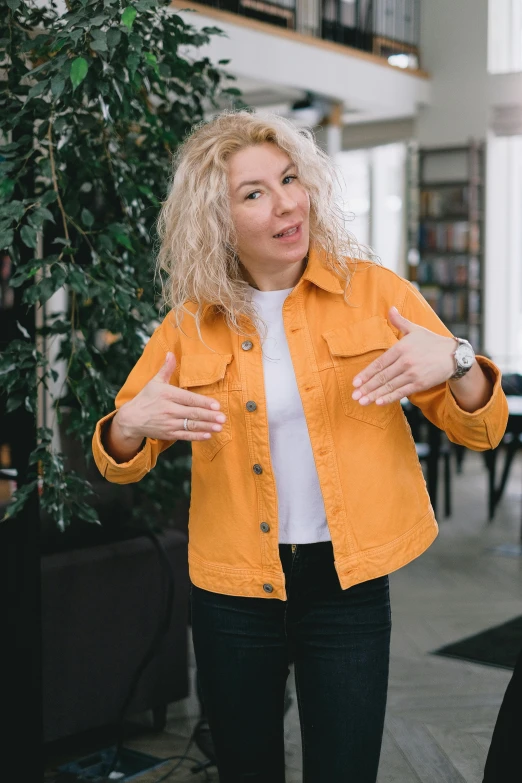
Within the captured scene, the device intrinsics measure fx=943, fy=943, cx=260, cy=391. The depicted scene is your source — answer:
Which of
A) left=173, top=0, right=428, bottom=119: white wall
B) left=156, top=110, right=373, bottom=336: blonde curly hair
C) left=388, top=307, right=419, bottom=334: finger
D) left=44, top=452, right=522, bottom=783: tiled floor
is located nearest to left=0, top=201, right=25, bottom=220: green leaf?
left=156, top=110, right=373, bottom=336: blonde curly hair

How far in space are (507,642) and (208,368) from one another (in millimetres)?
2908

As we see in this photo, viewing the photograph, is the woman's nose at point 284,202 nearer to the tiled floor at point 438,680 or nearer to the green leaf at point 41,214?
the green leaf at point 41,214

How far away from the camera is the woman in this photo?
1612 mm

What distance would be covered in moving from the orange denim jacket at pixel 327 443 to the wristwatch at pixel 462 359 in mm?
59

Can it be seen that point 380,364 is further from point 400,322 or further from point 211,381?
point 211,381

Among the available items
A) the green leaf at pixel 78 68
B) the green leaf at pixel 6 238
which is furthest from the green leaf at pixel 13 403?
the green leaf at pixel 78 68

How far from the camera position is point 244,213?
1.68 meters

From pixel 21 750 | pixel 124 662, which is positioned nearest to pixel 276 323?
pixel 21 750

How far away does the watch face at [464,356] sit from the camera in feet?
4.97

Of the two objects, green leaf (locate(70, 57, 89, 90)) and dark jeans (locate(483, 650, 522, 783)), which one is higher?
green leaf (locate(70, 57, 89, 90))

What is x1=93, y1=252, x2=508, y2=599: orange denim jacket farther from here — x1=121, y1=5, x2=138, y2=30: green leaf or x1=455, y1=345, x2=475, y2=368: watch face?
x1=121, y1=5, x2=138, y2=30: green leaf

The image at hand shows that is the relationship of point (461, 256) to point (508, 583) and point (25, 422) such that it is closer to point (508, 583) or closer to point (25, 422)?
point (508, 583)

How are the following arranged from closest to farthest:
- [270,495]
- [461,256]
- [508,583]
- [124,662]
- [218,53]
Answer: [270,495] → [124,662] → [508,583] → [218,53] → [461,256]

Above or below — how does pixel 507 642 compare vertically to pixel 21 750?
below
